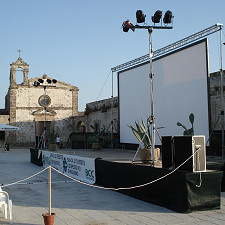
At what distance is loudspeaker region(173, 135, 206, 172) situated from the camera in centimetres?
520

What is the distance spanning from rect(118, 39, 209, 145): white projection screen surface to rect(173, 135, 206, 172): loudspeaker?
304 inches

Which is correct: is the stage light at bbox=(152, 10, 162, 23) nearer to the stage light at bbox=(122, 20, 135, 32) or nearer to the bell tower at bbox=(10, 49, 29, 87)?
the stage light at bbox=(122, 20, 135, 32)

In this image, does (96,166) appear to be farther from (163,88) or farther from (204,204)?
(163,88)

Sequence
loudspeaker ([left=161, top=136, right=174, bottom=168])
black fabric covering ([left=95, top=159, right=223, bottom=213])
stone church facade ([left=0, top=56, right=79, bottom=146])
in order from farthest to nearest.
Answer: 1. stone church facade ([left=0, top=56, right=79, bottom=146])
2. loudspeaker ([left=161, top=136, right=174, bottom=168])
3. black fabric covering ([left=95, top=159, right=223, bottom=213])

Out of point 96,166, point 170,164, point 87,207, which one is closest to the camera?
point 87,207

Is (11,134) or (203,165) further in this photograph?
(11,134)

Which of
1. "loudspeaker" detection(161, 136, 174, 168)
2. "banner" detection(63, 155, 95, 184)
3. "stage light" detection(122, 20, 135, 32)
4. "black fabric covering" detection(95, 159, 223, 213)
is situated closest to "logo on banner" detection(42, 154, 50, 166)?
"banner" detection(63, 155, 95, 184)

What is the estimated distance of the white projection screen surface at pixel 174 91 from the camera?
13055 mm

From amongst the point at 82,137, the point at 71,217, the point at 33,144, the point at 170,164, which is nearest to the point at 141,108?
the point at 82,137

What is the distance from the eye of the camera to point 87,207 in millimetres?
5582

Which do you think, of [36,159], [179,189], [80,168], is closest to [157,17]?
[179,189]

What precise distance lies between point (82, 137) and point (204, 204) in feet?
56.8

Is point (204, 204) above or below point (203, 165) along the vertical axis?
below

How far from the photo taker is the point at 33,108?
29359 millimetres
